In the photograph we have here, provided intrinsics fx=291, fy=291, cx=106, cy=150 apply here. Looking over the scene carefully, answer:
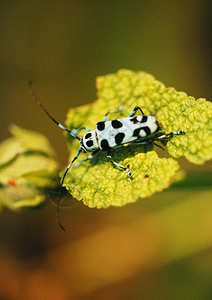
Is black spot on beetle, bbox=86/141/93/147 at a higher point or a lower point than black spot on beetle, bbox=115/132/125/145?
higher

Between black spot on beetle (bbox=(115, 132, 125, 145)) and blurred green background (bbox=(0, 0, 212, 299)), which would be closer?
black spot on beetle (bbox=(115, 132, 125, 145))

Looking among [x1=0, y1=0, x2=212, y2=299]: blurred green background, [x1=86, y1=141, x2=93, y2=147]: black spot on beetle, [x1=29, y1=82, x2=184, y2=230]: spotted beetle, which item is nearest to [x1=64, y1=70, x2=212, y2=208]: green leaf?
[x1=29, y1=82, x2=184, y2=230]: spotted beetle

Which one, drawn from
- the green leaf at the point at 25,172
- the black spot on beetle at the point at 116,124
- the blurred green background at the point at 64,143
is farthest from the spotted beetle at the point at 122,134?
the blurred green background at the point at 64,143

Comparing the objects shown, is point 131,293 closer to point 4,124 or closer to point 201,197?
point 201,197

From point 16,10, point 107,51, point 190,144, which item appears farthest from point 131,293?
point 16,10

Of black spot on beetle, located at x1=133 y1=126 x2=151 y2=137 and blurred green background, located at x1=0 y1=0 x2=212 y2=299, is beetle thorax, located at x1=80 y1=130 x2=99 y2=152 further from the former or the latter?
blurred green background, located at x1=0 y1=0 x2=212 y2=299

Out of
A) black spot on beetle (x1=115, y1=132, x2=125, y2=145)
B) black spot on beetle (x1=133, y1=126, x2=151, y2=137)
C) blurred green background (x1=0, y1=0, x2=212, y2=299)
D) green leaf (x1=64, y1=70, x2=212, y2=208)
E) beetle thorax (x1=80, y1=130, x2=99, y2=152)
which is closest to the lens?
green leaf (x1=64, y1=70, x2=212, y2=208)
